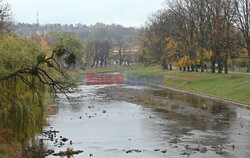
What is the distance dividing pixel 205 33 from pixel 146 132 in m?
43.2

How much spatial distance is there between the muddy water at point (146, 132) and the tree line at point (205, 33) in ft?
56.2

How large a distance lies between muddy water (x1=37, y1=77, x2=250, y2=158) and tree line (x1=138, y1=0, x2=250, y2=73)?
17142mm

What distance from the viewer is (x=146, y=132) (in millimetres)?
24094

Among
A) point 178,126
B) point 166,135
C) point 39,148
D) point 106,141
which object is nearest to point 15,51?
point 39,148

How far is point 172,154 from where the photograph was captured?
59.4 feet

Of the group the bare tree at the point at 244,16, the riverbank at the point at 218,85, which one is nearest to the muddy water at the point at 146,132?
the riverbank at the point at 218,85

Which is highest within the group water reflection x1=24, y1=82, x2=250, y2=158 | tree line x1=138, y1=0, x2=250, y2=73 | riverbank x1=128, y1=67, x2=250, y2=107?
tree line x1=138, y1=0, x2=250, y2=73

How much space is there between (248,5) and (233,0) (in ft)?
9.06

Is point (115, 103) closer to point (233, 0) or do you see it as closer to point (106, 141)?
point (106, 141)

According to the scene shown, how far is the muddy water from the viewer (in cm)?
1900

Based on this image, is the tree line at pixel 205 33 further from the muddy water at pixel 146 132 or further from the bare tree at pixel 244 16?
the muddy water at pixel 146 132

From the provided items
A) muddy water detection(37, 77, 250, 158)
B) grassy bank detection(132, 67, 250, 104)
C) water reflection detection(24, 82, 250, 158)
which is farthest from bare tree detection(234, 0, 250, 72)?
muddy water detection(37, 77, 250, 158)

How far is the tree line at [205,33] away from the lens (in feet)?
162

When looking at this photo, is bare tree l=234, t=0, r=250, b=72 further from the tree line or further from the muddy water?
the muddy water
